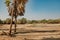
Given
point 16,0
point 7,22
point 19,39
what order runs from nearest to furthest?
point 19,39 < point 16,0 < point 7,22

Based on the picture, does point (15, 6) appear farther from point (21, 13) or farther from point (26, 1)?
point (21, 13)

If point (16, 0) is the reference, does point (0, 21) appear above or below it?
below

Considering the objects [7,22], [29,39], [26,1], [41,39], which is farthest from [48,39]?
[7,22]

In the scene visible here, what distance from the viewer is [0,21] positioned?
51812 mm

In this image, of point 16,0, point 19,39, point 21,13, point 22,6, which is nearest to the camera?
point 19,39

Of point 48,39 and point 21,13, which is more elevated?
point 21,13

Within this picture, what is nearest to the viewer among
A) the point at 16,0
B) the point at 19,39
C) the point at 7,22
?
the point at 19,39

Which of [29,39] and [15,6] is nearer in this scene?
[29,39]

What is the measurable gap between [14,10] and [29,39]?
6506mm

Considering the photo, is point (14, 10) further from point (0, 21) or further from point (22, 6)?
point (0, 21)

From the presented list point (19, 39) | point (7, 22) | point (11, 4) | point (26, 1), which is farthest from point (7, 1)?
point (7, 22)

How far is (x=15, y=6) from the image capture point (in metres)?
24.8

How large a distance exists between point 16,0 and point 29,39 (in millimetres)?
7058

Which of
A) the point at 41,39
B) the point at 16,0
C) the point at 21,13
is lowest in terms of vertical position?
the point at 41,39
